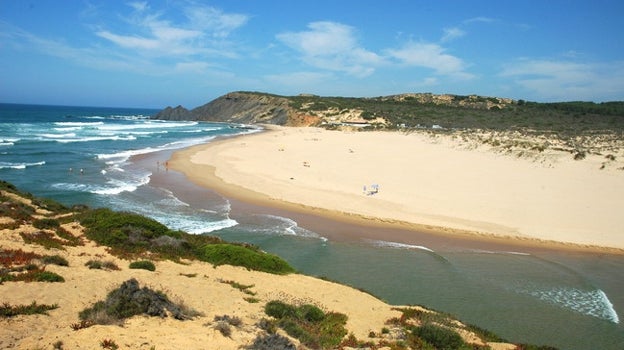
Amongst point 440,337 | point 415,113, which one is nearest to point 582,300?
point 440,337

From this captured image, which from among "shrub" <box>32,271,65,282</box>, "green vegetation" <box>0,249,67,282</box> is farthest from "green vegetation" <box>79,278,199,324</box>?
"green vegetation" <box>0,249,67,282</box>

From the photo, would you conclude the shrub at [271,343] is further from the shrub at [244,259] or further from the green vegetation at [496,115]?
the green vegetation at [496,115]

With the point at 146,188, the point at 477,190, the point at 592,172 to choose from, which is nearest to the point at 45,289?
the point at 146,188

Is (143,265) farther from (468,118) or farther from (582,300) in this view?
(468,118)

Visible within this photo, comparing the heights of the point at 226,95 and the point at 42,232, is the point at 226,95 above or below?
above

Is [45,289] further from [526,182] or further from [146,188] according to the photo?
[526,182]

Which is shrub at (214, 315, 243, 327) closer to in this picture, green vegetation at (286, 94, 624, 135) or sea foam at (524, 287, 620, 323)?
sea foam at (524, 287, 620, 323)

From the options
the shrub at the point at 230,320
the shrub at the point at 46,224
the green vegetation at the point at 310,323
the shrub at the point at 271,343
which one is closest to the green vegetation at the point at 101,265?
the shrub at the point at 46,224
